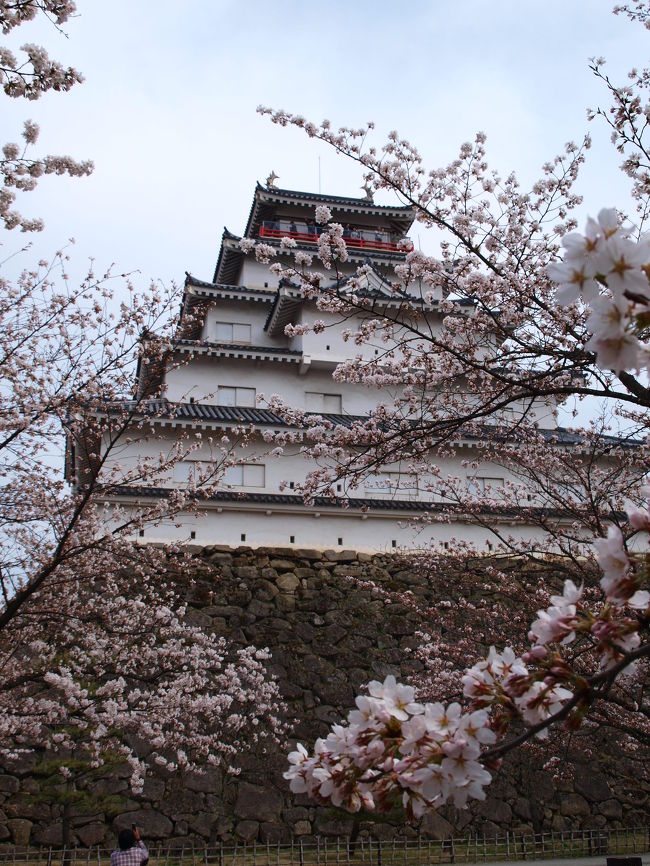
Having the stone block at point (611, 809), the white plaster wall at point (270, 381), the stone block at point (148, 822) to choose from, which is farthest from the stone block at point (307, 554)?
the stone block at point (611, 809)

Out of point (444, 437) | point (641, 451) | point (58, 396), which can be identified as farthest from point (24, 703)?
point (641, 451)

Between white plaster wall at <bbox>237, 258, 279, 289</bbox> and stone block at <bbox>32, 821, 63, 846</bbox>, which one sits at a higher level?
white plaster wall at <bbox>237, 258, 279, 289</bbox>

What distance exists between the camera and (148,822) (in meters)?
11.4

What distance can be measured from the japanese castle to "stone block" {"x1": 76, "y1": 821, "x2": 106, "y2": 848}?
4199 mm

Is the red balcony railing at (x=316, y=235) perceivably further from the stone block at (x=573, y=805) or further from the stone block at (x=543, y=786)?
the stone block at (x=573, y=805)

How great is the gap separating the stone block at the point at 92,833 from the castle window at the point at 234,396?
33.2ft

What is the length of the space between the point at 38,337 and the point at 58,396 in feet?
2.29

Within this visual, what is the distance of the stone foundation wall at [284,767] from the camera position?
11375 mm

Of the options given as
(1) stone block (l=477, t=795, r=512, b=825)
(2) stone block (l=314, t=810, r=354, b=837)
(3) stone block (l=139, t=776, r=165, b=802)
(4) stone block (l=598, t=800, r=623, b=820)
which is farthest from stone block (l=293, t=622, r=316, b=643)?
(4) stone block (l=598, t=800, r=623, b=820)

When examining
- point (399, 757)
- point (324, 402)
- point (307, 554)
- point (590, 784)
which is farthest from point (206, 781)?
point (399, 757)

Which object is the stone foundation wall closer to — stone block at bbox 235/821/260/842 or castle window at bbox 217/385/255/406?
stone block at bbox 235/821/260/842

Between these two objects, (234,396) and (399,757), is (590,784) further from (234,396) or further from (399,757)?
(399,757)

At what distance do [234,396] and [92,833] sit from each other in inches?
412

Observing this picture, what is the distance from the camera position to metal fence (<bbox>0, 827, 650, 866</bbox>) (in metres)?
10.3
